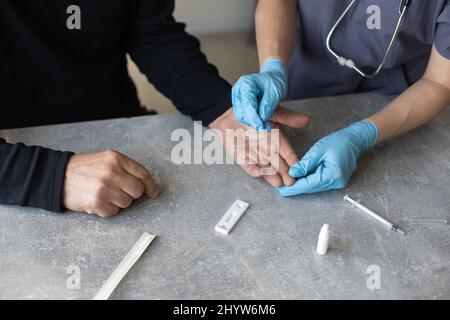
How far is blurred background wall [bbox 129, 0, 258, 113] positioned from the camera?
2.78 m

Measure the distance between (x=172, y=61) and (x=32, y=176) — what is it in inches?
20.7

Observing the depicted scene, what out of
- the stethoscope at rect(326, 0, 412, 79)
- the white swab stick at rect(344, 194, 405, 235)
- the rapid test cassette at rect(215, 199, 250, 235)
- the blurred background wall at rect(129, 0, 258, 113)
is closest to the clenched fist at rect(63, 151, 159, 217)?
the rapid test cassette at rect(215, 199, 250, 235)

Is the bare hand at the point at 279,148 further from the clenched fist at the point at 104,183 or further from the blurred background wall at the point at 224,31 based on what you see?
the blurred background wall at the point at 224,31

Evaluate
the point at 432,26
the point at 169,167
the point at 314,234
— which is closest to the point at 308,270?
the point at 314,234

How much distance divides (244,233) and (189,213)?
0.12m

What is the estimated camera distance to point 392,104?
3.88 feet

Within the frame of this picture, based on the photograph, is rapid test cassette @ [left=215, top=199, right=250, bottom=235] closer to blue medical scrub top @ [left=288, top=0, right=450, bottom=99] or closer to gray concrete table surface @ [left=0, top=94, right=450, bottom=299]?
gray concrete table surface @ [left=0, top=94, right=450, bottom=299]

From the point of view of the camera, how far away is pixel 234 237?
37.3 inches

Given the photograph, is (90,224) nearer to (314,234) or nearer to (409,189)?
(314,234)

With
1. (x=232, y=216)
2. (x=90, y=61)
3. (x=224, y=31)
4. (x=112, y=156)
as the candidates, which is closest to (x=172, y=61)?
(x=90, y=61)

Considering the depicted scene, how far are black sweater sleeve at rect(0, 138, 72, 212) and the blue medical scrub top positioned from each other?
0.70 metres

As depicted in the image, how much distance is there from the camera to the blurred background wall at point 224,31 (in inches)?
109

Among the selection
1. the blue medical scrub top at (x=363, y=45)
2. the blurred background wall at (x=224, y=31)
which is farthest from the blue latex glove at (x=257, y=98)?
the blurred background wall at (x=224, y=31)

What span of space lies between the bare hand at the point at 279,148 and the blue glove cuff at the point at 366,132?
113mm
